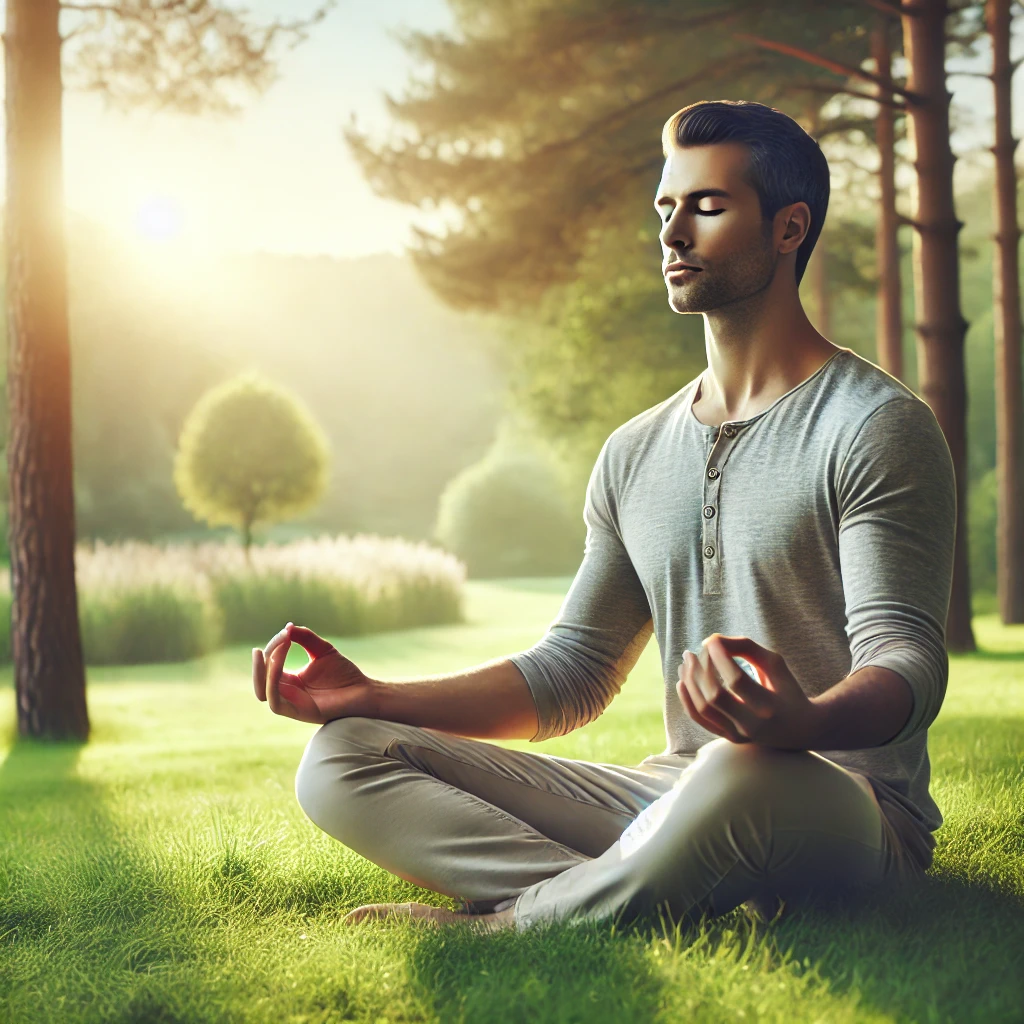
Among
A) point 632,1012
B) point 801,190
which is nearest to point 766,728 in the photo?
point 632,1012

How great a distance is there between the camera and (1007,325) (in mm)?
8719

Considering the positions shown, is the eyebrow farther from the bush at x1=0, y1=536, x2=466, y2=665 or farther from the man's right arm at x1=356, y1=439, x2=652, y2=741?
the bush at x1=0, y1=536, x2=466, y2=665

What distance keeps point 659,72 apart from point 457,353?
2057 centimetres

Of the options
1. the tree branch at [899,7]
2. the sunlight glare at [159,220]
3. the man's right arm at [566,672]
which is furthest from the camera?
the sunlight glare at [159,220]

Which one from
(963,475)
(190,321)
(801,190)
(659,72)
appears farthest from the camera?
(190,321)

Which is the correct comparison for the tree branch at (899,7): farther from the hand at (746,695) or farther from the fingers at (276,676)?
the hand at (746,695)

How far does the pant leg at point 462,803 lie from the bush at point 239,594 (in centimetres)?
554

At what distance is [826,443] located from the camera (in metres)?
1.66

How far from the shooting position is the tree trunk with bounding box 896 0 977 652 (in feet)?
19.3

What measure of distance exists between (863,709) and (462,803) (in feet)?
2.10

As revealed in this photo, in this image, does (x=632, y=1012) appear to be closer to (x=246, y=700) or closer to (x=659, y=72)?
(x=246, y=700)

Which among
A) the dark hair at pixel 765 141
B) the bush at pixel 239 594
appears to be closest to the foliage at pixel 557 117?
the bush at pixel 239 594

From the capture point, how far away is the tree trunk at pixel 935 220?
19.3ft

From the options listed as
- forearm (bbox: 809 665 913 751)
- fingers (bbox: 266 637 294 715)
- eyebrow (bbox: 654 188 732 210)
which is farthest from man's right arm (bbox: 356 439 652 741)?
forearm (bbox: 809 665 913 751)
